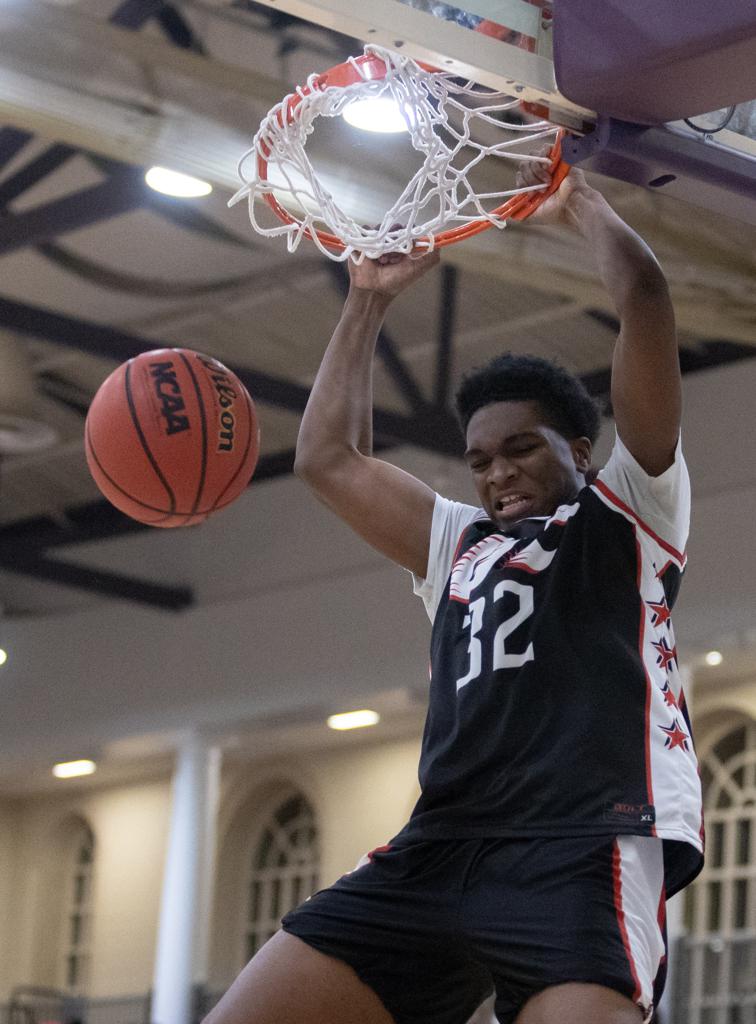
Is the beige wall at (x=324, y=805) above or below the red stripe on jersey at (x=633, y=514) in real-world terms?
above

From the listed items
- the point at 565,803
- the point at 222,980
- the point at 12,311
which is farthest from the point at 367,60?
the point at 222,980

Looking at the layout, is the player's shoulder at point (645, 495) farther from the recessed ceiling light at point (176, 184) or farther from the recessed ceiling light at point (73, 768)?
the recessed ceiling light at point (73, 768)

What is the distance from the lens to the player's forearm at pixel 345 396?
11.5 ft

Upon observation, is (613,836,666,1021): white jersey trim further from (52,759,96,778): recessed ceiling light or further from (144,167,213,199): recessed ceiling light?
(52,759,96,778): recessed ceiling light

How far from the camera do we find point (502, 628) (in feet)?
9.57

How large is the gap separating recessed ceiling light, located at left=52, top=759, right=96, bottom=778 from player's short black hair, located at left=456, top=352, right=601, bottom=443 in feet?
39.1

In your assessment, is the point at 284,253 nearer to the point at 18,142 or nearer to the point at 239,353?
the point at 239,353

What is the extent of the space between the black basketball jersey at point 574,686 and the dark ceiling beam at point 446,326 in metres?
6.45

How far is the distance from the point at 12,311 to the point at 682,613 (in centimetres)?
410

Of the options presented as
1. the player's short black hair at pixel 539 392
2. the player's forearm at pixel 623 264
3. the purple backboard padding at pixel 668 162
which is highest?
the purple backboard padding at pixel 668 162

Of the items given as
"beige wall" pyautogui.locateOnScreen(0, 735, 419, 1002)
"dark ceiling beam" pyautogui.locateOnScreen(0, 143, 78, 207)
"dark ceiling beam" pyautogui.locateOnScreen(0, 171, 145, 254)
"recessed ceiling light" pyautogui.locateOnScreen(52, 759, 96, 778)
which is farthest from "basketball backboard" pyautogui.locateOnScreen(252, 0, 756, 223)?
"recessed ceiling light" pyautogui.locateOnScreen(52, 759, 96, 778)

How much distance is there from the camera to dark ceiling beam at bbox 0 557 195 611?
13.3m

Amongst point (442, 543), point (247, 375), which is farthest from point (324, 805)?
point (442, 543)

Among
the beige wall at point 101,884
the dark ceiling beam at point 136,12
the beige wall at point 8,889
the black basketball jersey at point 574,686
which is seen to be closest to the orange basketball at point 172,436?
the black basketball jersey at point 574,686
